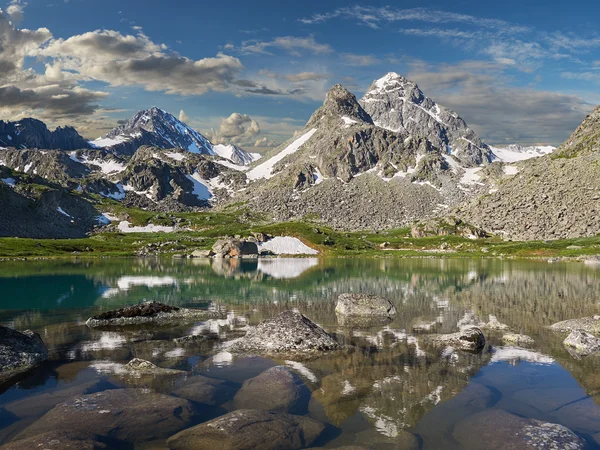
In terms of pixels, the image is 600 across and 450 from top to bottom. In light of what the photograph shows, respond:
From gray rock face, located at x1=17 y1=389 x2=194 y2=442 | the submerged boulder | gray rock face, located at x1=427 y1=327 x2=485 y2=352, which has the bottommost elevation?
the submerged boulder

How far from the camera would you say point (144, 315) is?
4134cm

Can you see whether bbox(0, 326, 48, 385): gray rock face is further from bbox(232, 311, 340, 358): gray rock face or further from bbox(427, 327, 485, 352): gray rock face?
bbox(427, 327, 485, 352): gray rock face

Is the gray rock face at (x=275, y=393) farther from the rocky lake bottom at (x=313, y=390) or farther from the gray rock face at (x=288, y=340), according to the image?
the gray rock face at (x=288, y=340)

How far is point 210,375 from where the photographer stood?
24.4 metres

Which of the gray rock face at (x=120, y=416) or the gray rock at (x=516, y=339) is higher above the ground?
the gray rock face at (x=120, y=416)

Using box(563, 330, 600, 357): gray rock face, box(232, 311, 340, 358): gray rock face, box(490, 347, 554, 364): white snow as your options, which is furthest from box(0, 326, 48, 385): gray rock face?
box(563, 330, 600, 357): gray rock face

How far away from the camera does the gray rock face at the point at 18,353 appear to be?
2514cm

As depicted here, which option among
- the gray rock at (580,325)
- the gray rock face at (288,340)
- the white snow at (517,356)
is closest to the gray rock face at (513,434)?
the white snow at (517,356)

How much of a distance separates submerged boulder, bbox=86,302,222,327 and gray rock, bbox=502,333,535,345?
86.0 ft

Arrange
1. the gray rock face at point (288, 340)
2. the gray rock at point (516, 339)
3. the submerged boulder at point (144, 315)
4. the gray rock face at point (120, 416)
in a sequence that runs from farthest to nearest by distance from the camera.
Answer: the submerged boulder at point (144, 315) < the gray rock at point (516, 339) < the gray rock face at point (288, 340) < the gray rock face at point (120, 416)

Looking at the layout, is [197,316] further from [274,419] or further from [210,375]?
[274,419]

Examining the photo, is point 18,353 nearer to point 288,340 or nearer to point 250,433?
point 288,340

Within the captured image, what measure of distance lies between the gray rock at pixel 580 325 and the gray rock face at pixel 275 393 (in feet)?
83.9

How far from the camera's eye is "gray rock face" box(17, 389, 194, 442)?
54.8ft
